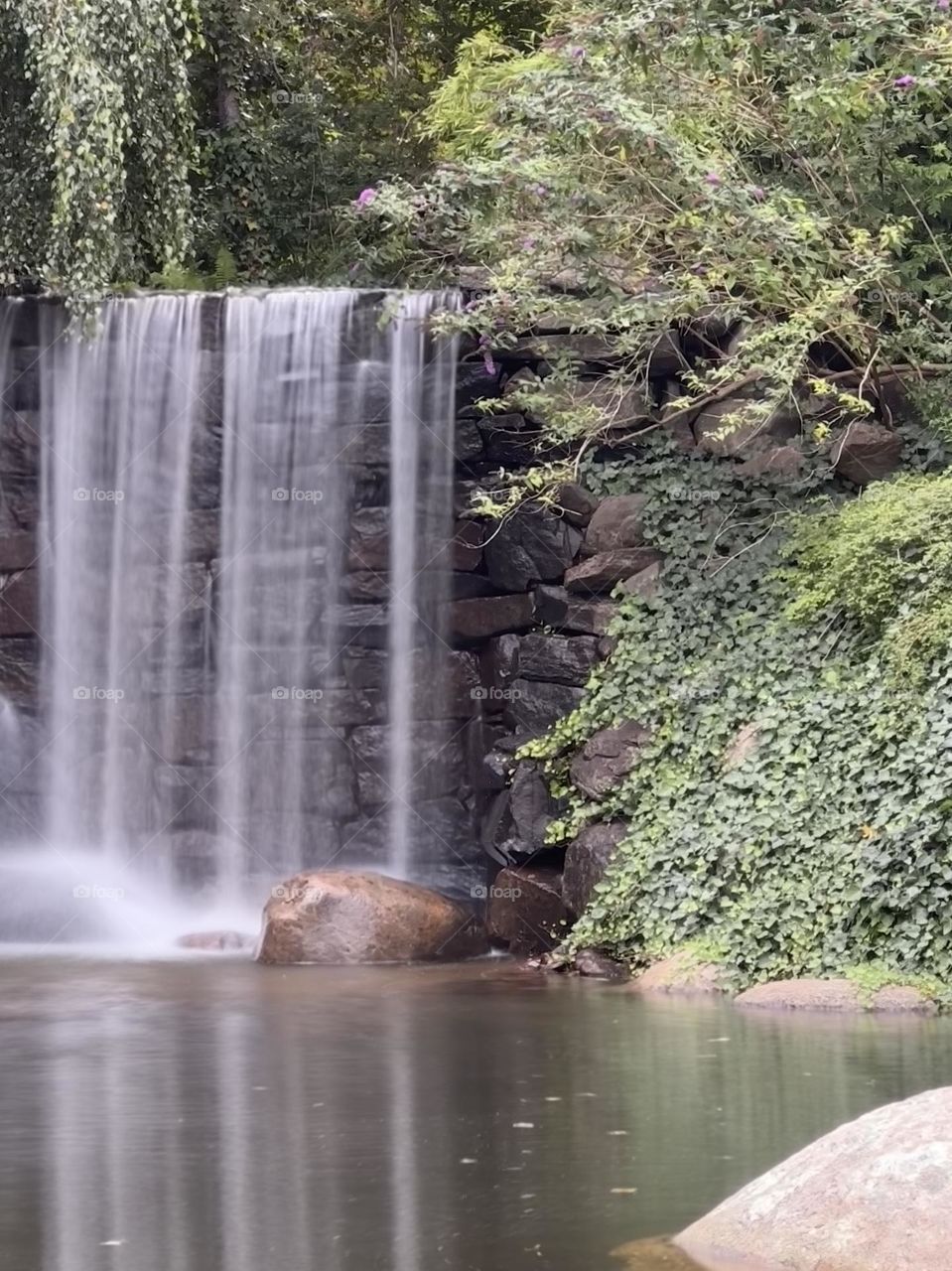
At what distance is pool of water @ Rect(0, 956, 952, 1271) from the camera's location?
18.1ft

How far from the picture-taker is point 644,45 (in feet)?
43.3

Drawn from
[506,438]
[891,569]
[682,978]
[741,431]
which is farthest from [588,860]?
[506,438]

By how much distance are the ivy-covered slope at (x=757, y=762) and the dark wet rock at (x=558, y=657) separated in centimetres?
34

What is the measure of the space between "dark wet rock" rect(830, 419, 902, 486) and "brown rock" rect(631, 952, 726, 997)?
12.9 ft

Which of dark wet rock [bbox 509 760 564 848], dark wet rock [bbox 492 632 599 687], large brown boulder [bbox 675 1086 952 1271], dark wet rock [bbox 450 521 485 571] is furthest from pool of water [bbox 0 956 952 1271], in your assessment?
dark wet rock [bbox 450 521 485 571]

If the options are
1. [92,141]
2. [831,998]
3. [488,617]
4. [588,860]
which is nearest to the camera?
[831,998]

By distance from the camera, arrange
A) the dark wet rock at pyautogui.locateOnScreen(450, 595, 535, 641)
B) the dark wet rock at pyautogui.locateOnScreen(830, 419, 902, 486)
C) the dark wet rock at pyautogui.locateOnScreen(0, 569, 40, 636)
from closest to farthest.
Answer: the dark wet rock at pyautogui.locateOnScreen(830, 419, 902, 486) → the dark wet rock at pyautogui.locateOnScreen(450, 595, 535, 641) → the dark wet rock at pyautogui.locateOnScreen(0, 569, 40, 636)

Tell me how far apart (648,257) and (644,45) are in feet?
4.86

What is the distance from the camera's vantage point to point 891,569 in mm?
11648

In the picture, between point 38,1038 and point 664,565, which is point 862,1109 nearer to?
point 38,1038

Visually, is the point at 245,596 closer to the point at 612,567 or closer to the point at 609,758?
the point at 612,567

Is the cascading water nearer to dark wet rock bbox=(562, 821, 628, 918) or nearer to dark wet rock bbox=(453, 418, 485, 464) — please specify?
dark wet rock bbox=(453, 418, 485, 464)

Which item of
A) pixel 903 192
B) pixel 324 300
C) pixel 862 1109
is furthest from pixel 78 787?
pixel 862 1109

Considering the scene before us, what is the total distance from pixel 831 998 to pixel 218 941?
191 inches
